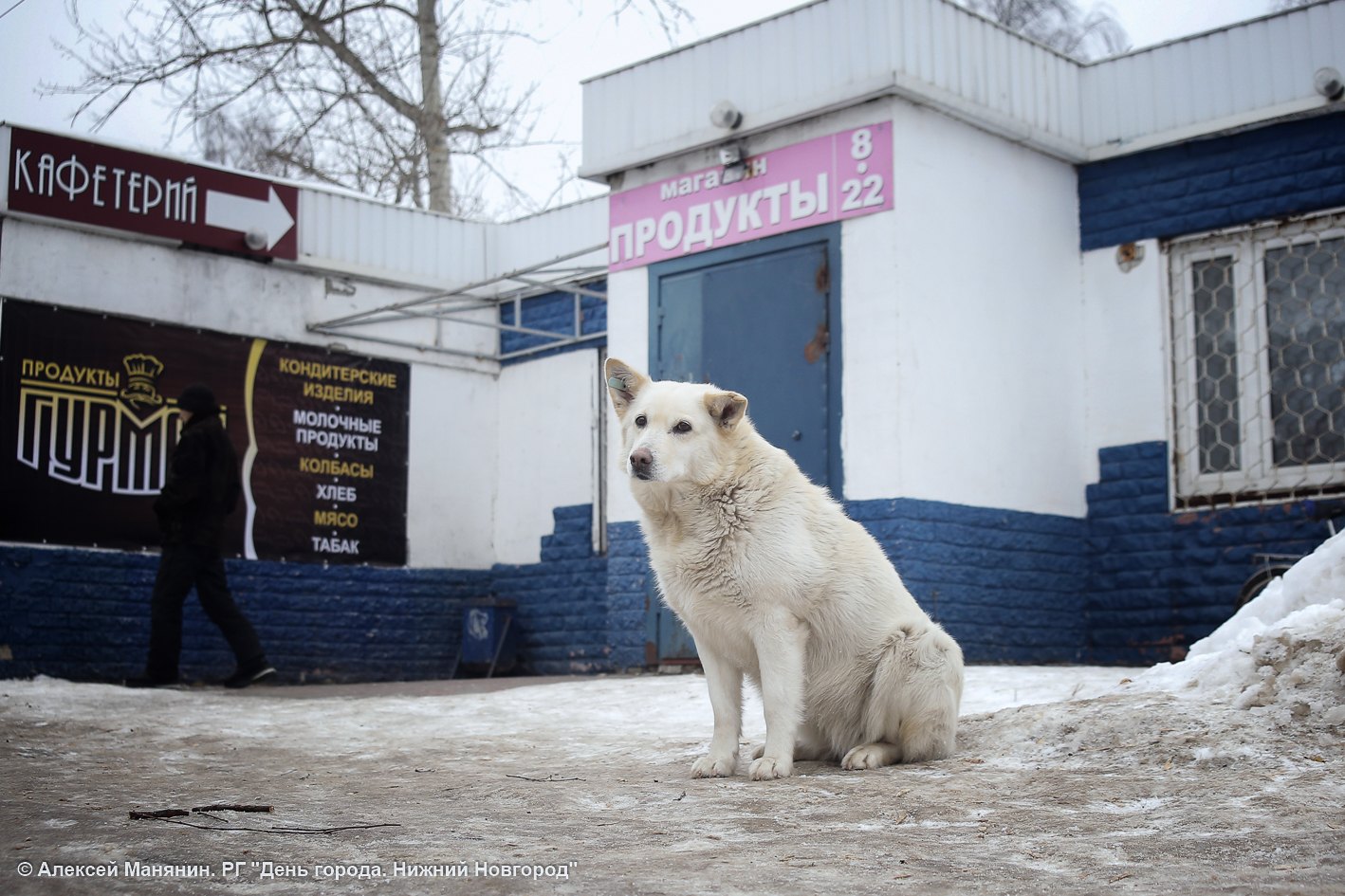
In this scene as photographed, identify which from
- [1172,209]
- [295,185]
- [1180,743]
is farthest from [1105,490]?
[295,185]

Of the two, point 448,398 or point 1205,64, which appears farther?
point 448,398

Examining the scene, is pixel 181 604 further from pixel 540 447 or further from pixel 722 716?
pixel 722 716

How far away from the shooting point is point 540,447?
1208cm

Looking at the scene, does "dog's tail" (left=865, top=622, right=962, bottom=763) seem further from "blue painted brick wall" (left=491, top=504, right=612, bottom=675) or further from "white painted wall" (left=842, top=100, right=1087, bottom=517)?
"blue painted brick wall" (left=491, top=504, right=612, bottom=675)

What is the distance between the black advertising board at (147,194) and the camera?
9383 mm

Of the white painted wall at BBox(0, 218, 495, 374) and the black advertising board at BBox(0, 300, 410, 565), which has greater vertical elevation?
the white painted wall at BBox(0, 218, 495, 374)

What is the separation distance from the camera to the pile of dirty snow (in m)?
3.69

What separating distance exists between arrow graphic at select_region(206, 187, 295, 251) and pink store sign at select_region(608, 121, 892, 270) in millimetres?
3349

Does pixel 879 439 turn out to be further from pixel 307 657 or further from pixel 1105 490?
pixel 307 657

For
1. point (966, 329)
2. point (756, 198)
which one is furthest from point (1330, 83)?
point (756, 198)

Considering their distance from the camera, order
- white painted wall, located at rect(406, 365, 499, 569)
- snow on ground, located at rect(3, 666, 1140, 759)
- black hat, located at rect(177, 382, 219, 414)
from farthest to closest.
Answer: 1. white painted wall, located at rect(406, 365, 499, 569)
2. black hat, located at rect(177, 382, 219, 414)
3. snow on ground, located at rect(3, 666, 1140, 759)

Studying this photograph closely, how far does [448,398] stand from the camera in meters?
12.2

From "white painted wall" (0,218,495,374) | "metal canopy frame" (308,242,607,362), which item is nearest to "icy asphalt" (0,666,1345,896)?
"white painted wall" (0,218,495,374)

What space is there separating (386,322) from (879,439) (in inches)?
237
